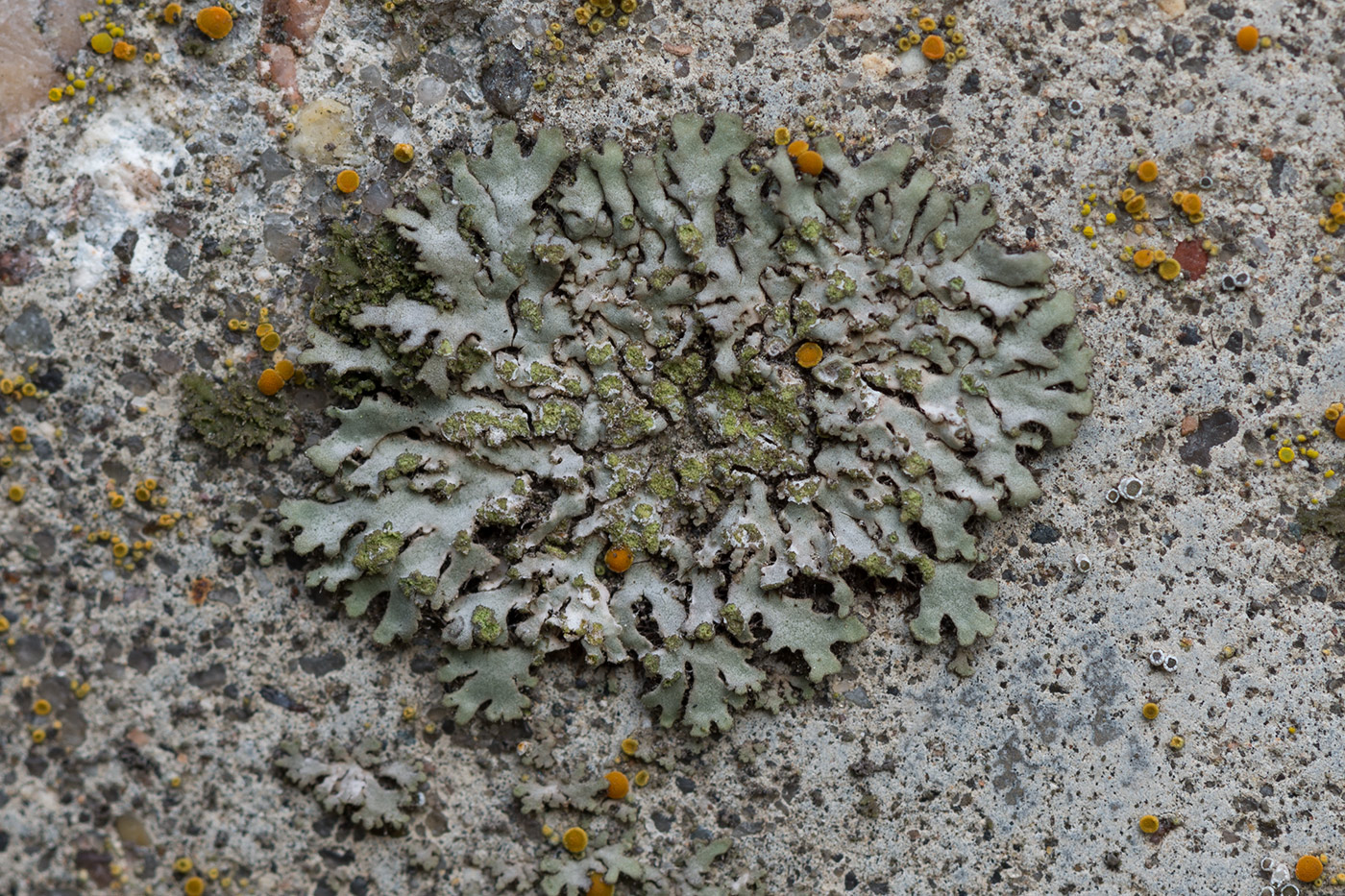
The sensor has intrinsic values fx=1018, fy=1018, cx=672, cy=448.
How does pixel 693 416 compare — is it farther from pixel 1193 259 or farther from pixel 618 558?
pixel 1193 259

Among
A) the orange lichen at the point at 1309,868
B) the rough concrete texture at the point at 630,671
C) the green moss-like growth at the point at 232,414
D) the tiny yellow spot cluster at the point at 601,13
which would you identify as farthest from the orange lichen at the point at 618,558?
the orange lichen at the point at 1309,868

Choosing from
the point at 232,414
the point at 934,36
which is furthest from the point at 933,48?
the point at 232,414

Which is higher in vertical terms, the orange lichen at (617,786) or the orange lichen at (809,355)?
the orange lichen at (809,355)

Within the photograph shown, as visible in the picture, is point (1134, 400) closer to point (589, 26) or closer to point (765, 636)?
point (765, 636)

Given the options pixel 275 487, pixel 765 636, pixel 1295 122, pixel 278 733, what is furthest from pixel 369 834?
pixel 1295 122

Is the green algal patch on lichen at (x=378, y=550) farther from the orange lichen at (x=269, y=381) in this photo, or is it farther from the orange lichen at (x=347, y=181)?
the orange lichen at (x=347, y=181)

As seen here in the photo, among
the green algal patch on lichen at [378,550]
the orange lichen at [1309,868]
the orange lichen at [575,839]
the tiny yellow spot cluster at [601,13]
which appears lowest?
the orange lichen at [1309,868]
